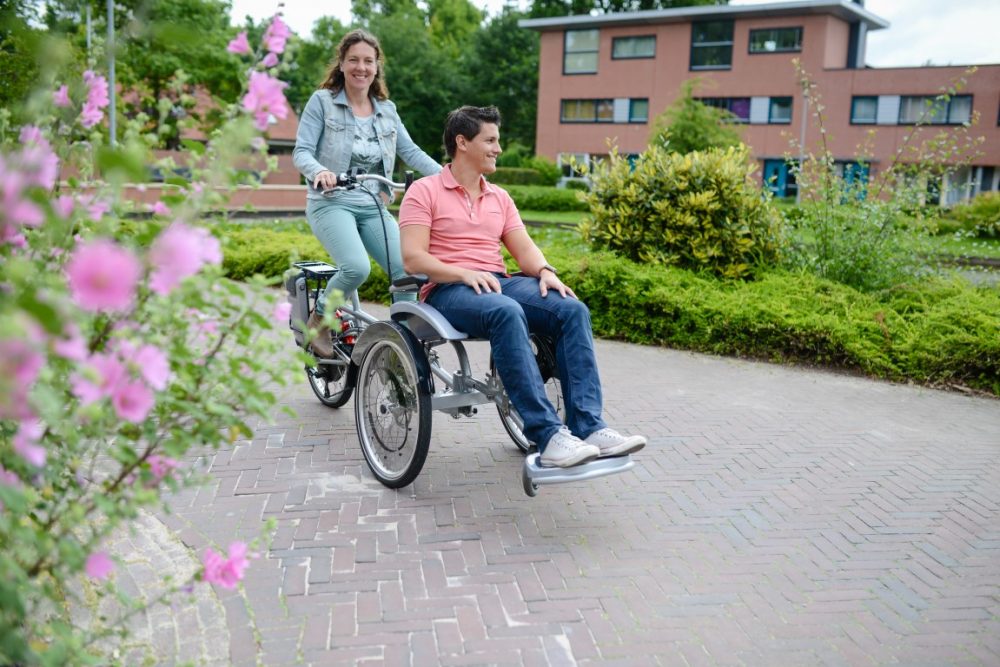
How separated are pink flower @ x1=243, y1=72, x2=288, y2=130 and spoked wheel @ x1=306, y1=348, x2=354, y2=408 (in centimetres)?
324

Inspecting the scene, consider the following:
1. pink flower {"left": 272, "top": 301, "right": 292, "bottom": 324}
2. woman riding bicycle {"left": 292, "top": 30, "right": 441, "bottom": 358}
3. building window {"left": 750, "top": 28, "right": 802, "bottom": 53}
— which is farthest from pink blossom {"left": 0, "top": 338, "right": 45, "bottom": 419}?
building window {"left": 750, "top": 28, "right": 802, "bottom": 53}

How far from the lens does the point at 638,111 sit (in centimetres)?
3997

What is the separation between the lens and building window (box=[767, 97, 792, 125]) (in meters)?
36.5

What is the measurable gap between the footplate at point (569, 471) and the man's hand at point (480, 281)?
86 cm

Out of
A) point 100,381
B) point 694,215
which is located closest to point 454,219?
point 100,381

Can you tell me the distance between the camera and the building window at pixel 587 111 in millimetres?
40625

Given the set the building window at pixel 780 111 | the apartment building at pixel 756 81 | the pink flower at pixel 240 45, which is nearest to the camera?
the pink flower at pixel 240 45

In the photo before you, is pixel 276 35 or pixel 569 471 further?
pixel 569 471

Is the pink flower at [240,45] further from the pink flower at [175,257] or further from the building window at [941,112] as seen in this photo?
the building window at [941,112]

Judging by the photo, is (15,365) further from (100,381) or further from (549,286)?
(549,286)

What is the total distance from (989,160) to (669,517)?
35915 millimetres

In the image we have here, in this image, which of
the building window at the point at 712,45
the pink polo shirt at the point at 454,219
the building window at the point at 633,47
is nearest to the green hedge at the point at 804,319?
the pink polo shirt at the point at 454,219

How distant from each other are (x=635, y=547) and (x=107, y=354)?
7.89 ft

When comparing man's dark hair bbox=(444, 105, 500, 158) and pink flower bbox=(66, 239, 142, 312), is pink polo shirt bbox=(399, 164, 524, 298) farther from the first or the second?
pink flower bbox=(66, 239, 142, 312)
